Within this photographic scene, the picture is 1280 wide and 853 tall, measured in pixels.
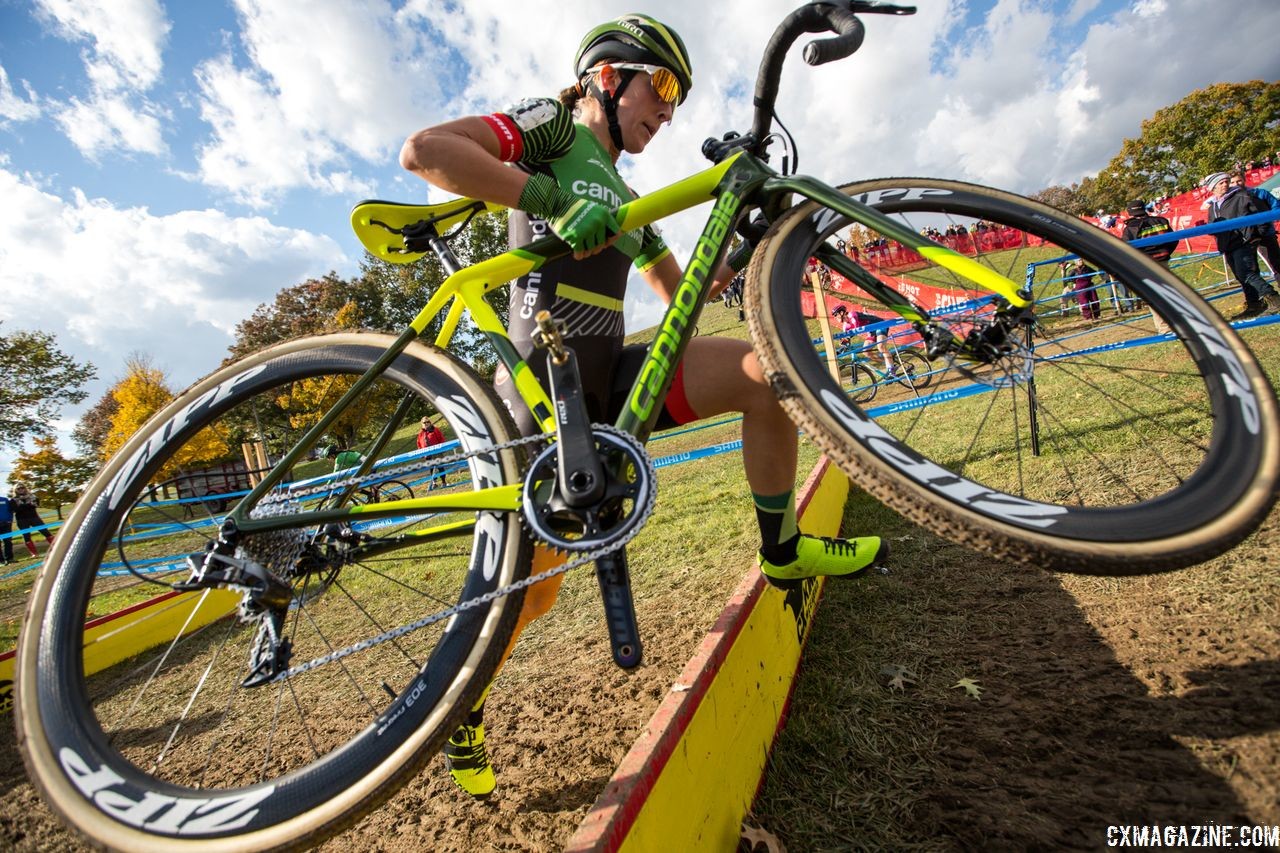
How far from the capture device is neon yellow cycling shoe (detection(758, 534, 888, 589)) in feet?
6.90

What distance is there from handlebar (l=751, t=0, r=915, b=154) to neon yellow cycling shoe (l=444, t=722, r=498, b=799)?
7.87 feet

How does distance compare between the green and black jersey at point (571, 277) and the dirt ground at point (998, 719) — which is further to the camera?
the green and black jersey at point (571, 277)

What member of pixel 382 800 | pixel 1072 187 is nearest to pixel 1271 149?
pixel 1072 187

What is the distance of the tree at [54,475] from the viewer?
19953mm

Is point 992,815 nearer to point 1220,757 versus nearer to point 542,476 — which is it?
point 1220,757

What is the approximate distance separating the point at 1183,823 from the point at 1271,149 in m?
60.1

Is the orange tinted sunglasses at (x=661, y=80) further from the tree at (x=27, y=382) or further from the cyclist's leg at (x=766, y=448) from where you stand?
the tree at (x=27, y=382)

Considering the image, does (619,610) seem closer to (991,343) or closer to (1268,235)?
(991,343)

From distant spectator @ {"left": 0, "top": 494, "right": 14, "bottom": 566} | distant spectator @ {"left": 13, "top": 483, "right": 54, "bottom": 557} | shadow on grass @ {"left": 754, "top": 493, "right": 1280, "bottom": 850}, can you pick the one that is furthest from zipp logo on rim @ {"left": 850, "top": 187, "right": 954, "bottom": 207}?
distant spectator @ {"left": 13, "top": 483, "right": 54, "bottom": 557}

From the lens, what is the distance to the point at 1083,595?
248 centimetres

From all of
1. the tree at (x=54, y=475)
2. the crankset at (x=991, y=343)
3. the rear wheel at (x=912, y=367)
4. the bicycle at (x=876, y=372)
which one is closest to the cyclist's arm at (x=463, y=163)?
the crankset at (x=991, y=343)

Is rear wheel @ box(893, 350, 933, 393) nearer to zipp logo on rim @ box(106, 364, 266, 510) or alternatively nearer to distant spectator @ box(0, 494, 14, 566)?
zipp logo on rim @ box(106, 364, 266, 510)

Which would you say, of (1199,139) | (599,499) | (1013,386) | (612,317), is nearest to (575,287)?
(612,317)

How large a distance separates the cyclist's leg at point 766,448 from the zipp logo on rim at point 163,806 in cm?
159
